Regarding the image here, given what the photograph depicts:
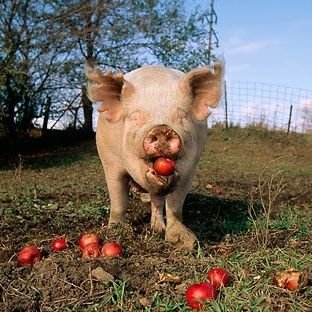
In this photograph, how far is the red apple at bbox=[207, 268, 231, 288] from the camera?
3102mm

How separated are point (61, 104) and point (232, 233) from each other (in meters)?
16.6

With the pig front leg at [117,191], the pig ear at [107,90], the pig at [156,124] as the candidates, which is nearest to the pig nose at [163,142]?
the pig at [156,124]

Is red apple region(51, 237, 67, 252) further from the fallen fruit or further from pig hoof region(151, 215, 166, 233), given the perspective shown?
the fallen fruit

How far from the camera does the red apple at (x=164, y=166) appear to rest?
3.67m

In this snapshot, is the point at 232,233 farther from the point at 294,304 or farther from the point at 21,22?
the point at 21,22

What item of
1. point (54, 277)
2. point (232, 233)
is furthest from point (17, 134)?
point (54, 277)

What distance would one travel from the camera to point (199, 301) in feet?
9.37

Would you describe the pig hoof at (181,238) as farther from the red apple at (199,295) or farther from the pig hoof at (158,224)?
the red apple at (199,295)

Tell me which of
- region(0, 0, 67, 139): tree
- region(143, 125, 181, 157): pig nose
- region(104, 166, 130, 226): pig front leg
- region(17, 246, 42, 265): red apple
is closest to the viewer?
region(143, 125, 181, 157): pig nose

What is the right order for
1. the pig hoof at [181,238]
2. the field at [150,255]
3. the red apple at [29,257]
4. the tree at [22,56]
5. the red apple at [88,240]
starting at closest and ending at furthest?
the field at [150,255]
the red apple at [29,257]
the red apple at [88,240]
the pig hoof at [181,238]
the tree at [22,56]

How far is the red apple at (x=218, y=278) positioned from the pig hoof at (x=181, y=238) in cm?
118

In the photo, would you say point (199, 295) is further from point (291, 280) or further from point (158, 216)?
point (158, 216)

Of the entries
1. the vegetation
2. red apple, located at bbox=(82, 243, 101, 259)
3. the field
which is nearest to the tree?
the vegetation

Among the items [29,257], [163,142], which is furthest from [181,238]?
[29,257]
